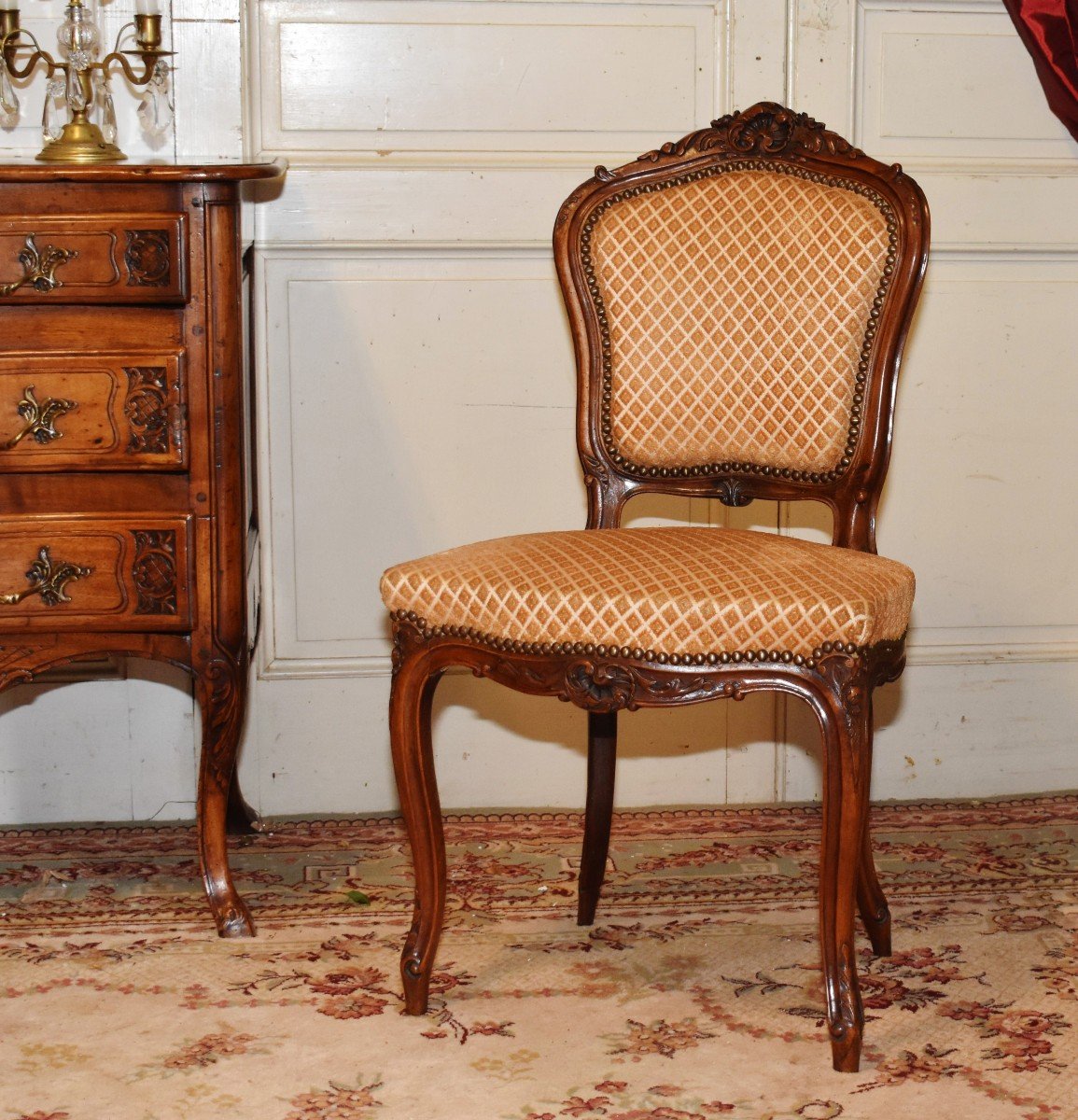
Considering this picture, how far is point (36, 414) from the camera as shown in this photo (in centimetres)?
210

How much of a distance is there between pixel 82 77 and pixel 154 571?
0.84 metres

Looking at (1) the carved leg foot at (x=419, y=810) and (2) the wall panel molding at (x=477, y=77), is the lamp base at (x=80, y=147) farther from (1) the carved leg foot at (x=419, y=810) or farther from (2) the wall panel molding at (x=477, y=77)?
(1) the carved leg foot at (x=419, y=810)

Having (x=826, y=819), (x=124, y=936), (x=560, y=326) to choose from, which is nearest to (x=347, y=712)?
(x=124, y=936)

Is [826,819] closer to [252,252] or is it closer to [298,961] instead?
[298,961]

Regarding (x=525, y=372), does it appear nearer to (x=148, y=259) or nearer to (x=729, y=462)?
(x=729, y=462)

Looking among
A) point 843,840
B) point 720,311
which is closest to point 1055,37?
point 720,311

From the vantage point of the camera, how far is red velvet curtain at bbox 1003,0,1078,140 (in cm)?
268

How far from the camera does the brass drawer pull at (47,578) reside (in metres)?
2.14

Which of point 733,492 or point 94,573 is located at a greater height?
point 733,492

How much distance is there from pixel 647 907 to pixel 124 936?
0.83 m

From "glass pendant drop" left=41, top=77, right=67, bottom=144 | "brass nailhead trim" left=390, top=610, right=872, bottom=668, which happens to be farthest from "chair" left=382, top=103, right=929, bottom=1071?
"glass pendant drop" left=41, top=77, right=67, bottom=144

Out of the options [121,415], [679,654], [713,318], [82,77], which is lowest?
[679,654]

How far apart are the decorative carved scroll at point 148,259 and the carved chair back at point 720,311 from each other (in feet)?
1.89

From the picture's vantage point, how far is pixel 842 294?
214 cm
